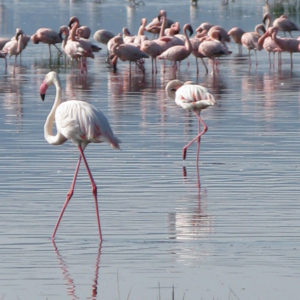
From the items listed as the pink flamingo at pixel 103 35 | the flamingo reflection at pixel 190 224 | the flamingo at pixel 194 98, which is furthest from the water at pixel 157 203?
the pink flamingo at pixel 103 35

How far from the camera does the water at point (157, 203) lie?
8094 millimetres

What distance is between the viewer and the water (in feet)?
26.6

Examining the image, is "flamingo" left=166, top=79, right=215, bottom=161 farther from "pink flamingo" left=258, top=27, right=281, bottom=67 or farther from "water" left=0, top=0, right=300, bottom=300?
"pink flamingo" left=258, top=27, right=281, bottom=67

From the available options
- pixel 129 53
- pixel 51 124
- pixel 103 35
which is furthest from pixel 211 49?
pixel 51 124

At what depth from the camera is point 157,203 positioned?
35.6 feet

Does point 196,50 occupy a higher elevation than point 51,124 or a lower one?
lower

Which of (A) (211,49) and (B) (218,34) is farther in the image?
(B) (218,34)

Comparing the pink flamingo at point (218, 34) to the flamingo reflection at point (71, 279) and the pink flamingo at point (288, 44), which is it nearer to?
the pink flamingo at point (288, 44)

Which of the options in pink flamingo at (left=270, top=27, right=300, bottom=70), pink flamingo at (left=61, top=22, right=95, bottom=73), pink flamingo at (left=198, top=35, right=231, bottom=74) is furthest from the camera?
pink flamingo at (left=270, top=27, right=300, bottom=70)

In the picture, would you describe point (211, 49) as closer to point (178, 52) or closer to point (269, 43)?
point (178, 52)

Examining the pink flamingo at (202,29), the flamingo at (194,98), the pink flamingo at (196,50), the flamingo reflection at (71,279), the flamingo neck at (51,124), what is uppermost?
the flamingo neck at (51,124)

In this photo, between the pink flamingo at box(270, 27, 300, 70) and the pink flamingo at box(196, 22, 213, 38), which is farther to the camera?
the pink flamingo at box(196, 22, 213, 38)

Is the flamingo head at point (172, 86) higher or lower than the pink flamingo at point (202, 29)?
higher

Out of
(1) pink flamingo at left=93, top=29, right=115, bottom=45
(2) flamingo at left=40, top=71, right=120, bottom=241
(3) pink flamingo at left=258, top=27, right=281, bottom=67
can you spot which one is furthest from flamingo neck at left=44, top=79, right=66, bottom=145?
(1) pink flamingo at left=93, top=29, right=115, bottom=45
